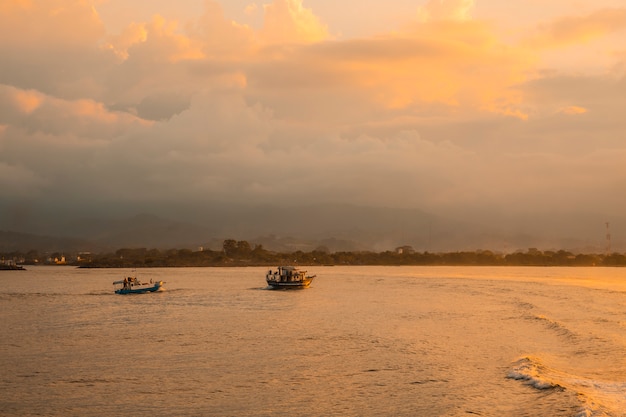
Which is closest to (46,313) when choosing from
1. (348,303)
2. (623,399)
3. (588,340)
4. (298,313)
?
(298,313)

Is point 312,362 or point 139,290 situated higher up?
point 139,290

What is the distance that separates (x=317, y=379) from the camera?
40.8 meters

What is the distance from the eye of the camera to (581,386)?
38469 mm

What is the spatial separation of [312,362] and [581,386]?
1910cm

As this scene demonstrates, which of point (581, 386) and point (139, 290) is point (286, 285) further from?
point (581, 386)

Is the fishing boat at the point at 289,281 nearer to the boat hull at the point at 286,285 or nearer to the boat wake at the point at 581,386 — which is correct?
the boat hull at the point at 286,285

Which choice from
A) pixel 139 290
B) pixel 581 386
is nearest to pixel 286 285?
pixel 139 290

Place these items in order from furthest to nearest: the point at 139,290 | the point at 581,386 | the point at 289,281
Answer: the point at 289,281 → the point at 139,290 → the point at 581,386

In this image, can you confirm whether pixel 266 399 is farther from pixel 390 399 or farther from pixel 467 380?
pixel 467 380

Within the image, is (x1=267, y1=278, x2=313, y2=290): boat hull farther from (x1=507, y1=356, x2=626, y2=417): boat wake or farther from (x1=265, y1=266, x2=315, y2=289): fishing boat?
(x1=507, y1=356, x2=626, y2=417): boat wake

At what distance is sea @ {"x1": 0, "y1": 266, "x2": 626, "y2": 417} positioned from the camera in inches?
1347

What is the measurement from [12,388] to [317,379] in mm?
19526

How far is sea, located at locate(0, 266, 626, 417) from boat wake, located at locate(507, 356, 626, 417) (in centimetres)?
15

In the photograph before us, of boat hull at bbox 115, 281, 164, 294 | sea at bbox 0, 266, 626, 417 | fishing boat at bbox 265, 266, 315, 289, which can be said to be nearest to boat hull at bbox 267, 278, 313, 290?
fishing boat at bbox 265, 266, 315, 289
